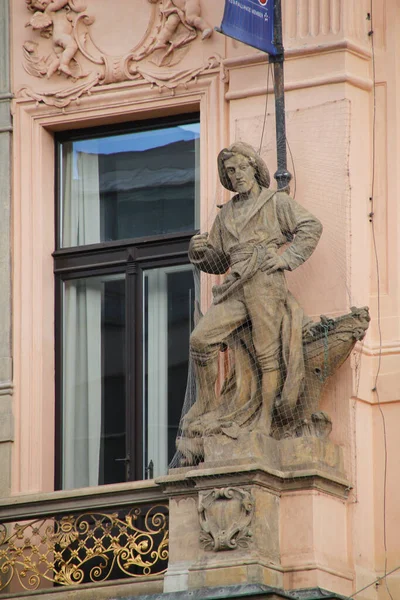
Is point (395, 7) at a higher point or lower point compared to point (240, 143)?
higher

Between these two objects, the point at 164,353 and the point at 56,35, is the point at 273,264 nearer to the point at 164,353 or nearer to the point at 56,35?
the point at 164,353

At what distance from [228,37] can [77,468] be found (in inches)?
135

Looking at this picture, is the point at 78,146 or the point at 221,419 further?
the point at 78,146

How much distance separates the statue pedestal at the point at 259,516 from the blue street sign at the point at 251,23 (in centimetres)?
284

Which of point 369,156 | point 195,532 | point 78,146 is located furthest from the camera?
point 78,146

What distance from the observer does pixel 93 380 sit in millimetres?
18625

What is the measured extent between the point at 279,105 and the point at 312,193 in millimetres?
670

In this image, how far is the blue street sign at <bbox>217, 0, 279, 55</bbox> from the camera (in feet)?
55.9

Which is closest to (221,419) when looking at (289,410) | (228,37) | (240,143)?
(289,410)

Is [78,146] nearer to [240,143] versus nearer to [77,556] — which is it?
[240,143]

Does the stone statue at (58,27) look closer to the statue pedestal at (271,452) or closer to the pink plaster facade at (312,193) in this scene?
the pink plaster facade at (312,193)

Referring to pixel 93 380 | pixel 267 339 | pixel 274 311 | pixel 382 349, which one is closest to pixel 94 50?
pixel 93 380

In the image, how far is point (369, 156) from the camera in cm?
1772

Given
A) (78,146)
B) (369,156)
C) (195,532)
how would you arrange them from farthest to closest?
(78,146), (369,156), (195,532)
